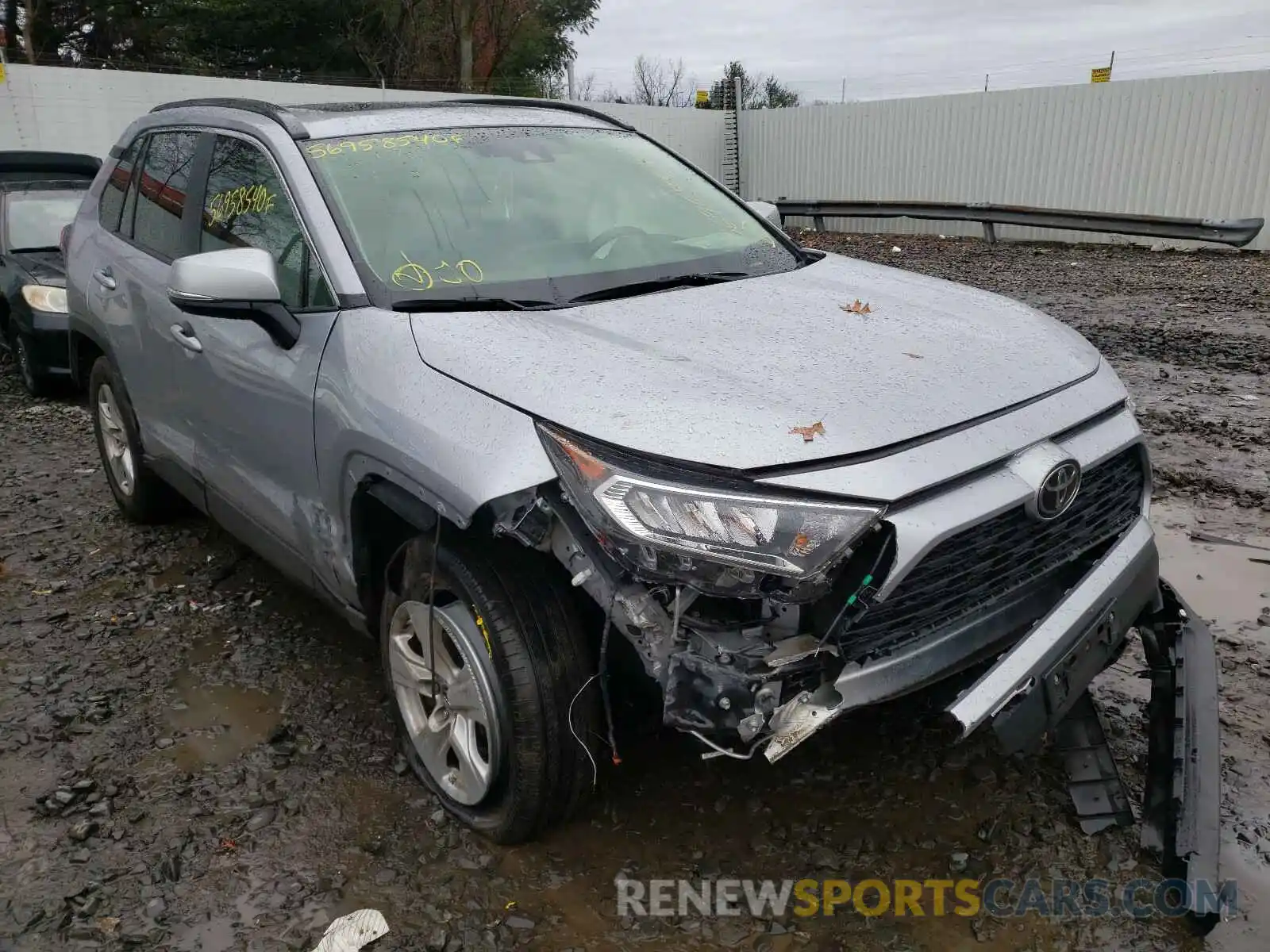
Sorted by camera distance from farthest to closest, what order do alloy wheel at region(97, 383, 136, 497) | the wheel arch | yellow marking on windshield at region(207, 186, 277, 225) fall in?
alloy wheel at region(97, 383, 136, 497)
the wheel arch
yellow marking on windshield at region(207, 186, 277, 225)

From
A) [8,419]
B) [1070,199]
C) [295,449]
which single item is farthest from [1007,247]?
[295,449]

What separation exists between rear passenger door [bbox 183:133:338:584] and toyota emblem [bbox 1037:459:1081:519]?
6.10 feet

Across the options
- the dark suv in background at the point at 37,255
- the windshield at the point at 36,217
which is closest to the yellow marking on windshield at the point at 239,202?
the dark suv in background at the point at 37,255

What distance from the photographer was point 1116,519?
2.63 m

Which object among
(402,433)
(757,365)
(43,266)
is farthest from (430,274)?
(43,266)

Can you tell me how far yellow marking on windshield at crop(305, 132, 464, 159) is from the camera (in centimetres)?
319

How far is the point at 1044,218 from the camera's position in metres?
12.7

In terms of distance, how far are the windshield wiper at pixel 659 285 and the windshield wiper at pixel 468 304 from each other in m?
0.12

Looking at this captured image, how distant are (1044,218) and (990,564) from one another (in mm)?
11881

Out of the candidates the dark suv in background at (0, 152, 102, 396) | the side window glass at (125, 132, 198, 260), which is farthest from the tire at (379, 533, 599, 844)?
the dark suv in background at (0, 152, 102, 396)

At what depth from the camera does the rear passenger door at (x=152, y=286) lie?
3.76 meters

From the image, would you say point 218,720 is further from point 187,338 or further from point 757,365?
point 757,365

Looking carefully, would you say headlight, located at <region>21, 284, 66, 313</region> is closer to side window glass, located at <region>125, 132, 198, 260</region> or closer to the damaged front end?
side window glass, located at <region>125, 132, 198, 260</region>

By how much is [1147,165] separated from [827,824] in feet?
44.5
